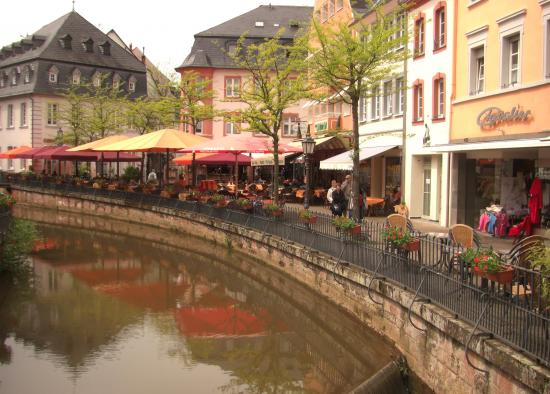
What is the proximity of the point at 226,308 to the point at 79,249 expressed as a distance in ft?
38.2

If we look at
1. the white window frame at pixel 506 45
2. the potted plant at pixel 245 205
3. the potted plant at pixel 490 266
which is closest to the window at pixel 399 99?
the white window frame at pixel 506 45

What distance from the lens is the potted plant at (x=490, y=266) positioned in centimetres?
862

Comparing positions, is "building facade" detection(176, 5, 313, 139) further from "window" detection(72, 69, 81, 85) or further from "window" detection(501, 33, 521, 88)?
"window" detection(501, 33, 521, 88)

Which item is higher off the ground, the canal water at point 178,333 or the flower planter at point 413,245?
the flower planter at point 413,245

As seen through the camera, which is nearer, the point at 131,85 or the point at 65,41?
the point at 65,41

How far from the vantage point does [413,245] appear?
38.4 ft

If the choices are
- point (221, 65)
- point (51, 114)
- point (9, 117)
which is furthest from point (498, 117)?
point (9, 117)

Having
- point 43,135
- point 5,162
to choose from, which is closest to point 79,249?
point 43,135

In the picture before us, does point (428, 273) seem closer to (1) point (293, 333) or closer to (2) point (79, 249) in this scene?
(1) point (293, 333)

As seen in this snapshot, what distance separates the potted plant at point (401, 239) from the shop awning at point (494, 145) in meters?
4.80

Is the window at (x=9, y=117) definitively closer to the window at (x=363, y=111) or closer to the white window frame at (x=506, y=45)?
the window at (x=363, y=111)

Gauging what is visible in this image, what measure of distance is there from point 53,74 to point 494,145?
143ft

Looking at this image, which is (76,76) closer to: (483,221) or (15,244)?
(15,244)

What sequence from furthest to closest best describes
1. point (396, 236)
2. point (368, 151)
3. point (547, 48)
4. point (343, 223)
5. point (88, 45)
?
point (88, 45)
point (368, 151)
point (547, 48)
point (343, 223)
point (396, 236)
